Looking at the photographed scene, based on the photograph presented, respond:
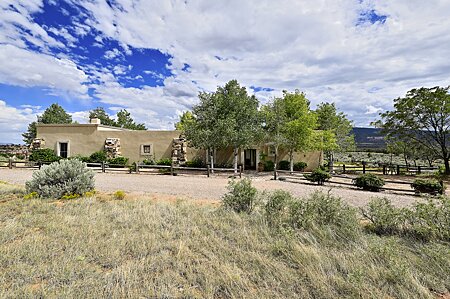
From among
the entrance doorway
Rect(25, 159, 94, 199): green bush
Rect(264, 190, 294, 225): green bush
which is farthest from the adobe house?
Rect(264, 190, 294, 225): green bush

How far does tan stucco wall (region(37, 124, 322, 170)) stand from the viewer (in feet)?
70.2

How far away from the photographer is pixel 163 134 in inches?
845

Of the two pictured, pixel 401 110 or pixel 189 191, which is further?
pixel 401 110

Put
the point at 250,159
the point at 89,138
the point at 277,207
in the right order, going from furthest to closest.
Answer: the point at 250,159, the point at 89,138, the point at 277,207

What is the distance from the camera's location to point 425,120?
19.4 meters

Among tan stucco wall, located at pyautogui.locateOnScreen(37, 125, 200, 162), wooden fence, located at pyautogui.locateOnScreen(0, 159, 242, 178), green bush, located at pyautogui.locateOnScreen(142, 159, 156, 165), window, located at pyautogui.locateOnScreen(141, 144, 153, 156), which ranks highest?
tan stucco wall, located at pyautogui.locateOnScreen(37, 125, 200, 162)

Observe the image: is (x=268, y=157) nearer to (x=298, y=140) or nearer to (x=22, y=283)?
(x=298, y=140)

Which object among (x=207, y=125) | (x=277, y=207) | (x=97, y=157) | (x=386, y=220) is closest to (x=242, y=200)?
(x=277, y=207)

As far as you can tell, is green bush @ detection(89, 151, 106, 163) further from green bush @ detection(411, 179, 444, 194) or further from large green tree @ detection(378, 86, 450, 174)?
large green tree @ detection(378, 86, 450, 174)

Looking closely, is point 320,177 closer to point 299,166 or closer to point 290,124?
point 290,124

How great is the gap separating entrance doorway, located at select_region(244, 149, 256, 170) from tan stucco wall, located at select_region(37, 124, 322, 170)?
0.91m

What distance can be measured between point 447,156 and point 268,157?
→ 13247 millimetres

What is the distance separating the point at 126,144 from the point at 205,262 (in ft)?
65.6

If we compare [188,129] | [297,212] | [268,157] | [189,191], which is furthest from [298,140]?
[297,212]
